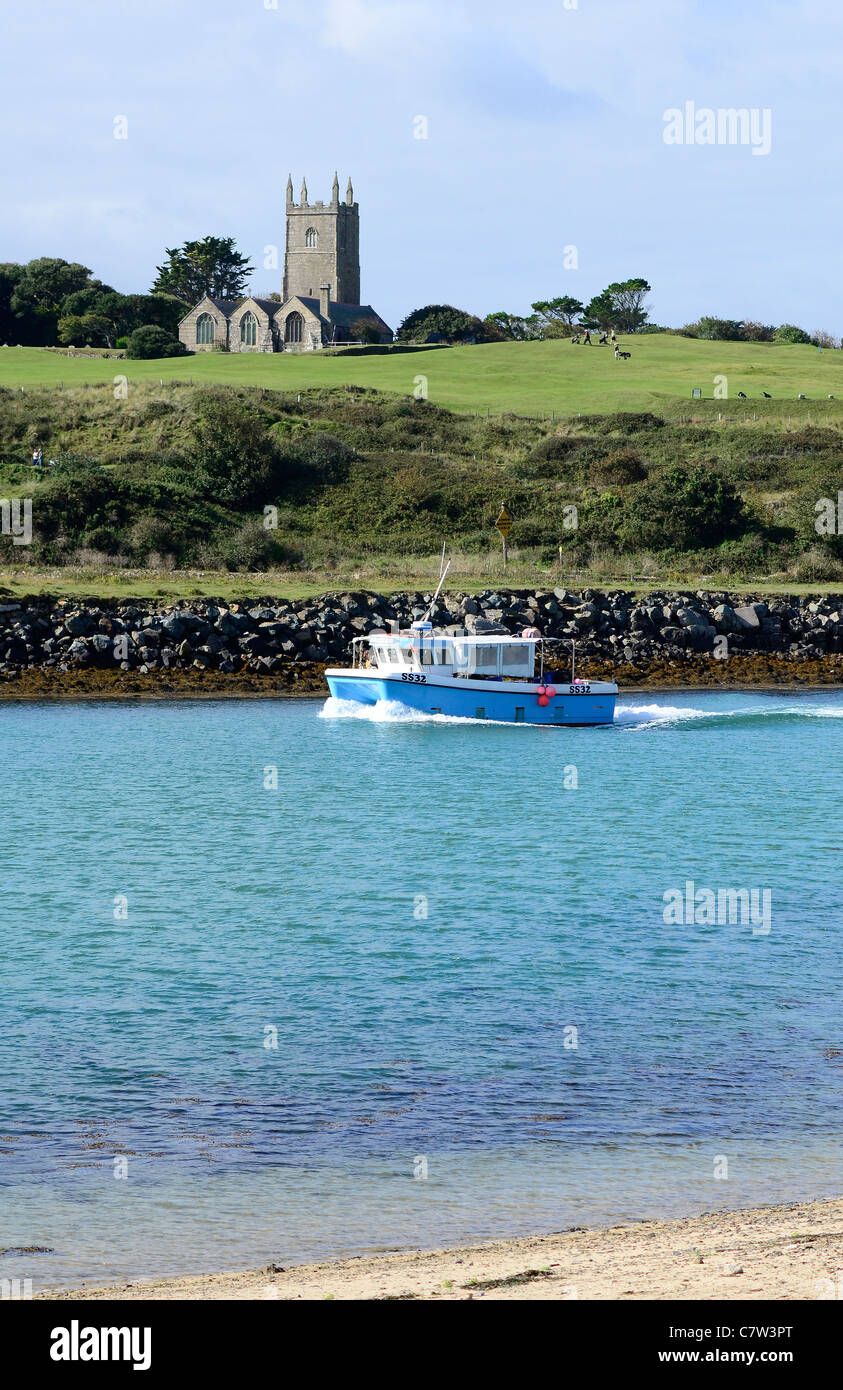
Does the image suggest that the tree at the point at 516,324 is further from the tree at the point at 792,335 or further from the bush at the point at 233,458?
the bush at the point at 233,458

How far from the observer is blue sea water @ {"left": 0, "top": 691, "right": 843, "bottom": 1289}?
1104 centimetres

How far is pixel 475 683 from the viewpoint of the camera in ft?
140

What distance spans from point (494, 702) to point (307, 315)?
→ 115100 mm

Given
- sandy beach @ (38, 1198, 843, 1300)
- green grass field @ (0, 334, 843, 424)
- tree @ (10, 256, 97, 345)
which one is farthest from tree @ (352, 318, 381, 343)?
sandy beach @ (38, 1198, 843, 1300)

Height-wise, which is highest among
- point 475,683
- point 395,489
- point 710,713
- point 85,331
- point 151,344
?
point 85,331

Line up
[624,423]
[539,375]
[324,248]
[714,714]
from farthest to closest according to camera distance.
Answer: [324,248] → [539,375] → [624,423] → [714,714]

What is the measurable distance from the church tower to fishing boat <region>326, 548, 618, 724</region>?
494ft

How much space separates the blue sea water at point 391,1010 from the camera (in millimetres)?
11039

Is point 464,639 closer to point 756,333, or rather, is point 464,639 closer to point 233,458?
point 233,458

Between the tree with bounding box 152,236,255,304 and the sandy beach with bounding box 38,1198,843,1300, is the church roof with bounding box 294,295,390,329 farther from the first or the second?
the sandy beach with bounding box 38,1198,843,1300

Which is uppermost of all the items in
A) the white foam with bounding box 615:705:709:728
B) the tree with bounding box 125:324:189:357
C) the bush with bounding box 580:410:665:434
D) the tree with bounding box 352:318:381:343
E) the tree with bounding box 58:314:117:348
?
the tree with bounding box 352:318:381:343

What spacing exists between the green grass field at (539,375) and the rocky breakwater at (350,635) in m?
44.4

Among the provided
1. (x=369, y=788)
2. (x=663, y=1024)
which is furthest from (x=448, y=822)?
(x=663, y=1024)

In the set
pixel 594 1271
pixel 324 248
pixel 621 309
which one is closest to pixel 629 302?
pixel 621 309
